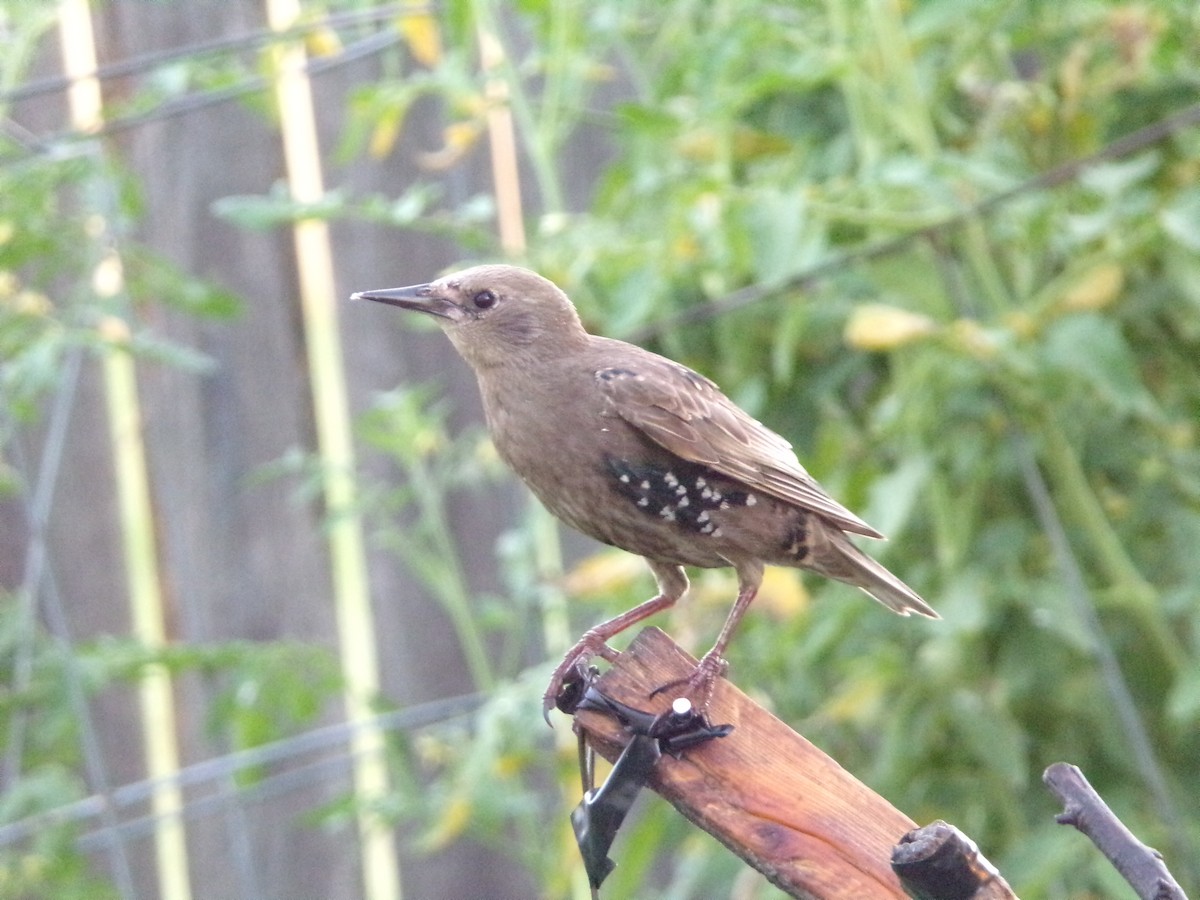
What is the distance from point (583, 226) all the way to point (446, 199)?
1.35m

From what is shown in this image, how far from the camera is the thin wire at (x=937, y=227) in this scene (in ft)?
8.45

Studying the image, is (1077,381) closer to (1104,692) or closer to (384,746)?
(1104,692)

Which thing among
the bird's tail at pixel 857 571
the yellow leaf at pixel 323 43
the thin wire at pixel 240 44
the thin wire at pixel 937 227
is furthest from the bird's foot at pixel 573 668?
the yellow leaf at pixel 323 43

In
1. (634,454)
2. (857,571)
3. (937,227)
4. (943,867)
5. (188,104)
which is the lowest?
(857,571)

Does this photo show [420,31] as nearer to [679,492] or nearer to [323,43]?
[323,43]

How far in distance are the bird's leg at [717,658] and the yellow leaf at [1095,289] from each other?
0.69 metres

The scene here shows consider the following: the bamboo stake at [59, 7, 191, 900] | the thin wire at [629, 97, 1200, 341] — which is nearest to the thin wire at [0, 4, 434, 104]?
the bamboo stake at [59, 7, 191, 900]

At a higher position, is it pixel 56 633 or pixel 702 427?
pixel 702 427

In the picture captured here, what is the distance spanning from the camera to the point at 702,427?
7.68 feet

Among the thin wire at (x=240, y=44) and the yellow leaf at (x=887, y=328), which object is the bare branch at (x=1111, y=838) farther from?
the thin wire at (x=240, y=44)

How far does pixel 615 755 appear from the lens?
1.80 metres

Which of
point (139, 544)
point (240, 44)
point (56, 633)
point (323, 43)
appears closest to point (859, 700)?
point (56, 633)

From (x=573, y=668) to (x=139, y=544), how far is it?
7.39 feet

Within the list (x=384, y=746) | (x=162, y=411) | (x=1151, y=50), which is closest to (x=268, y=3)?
(x=162, y=411)
